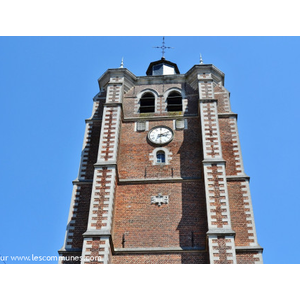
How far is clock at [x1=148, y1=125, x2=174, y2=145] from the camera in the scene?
23188mm

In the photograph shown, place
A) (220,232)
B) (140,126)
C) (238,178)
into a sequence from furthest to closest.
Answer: (140,126), (238,178), (220,232)

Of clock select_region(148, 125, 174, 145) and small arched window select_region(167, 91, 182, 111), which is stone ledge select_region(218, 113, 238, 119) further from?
clock select_region(148, 125, 174, 145)

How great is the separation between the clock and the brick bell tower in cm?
5

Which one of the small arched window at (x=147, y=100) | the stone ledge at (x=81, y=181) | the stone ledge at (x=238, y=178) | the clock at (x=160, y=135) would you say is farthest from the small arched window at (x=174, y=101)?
the stone ledge at (x=81, y=181)

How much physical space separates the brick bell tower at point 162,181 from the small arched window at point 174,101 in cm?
5

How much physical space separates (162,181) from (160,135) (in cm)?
317

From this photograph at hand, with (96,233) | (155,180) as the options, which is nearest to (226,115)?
(155,180)

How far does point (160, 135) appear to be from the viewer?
2358 centimetres

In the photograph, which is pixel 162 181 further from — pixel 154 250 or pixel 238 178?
pixel 154 250

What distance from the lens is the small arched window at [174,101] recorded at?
26.1 meters

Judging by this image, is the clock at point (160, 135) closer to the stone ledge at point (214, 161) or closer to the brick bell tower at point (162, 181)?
the brick bell tower at point (162, 181)

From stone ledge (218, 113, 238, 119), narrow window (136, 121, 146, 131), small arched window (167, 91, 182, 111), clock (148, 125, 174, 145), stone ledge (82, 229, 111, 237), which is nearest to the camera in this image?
stone ledge (82, 229, 111, 237)

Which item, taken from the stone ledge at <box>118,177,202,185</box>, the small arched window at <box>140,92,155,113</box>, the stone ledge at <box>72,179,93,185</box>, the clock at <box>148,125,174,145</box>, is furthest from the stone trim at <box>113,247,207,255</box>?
the small arched window at <box>140,92,155,113</box>

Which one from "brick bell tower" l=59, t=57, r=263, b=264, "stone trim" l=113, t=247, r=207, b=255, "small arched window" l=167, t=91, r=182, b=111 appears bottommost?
"stone trim" l=113, t=247, r=207, b=255
